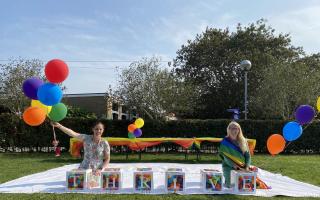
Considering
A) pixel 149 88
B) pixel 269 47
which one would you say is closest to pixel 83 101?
pixel 149 88

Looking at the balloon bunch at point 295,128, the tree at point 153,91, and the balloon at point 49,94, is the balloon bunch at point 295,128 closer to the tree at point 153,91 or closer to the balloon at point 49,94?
the balloon at point 49,94

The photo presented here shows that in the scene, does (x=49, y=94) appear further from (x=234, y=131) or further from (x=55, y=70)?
(x=234, y=131)

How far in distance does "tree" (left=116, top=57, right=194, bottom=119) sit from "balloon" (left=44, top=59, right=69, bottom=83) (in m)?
15.3

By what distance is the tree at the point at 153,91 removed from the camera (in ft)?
75.3

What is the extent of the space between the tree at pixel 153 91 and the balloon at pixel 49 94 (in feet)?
50.5

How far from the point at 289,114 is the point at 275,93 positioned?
4.97 ft

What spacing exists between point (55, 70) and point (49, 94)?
485mm

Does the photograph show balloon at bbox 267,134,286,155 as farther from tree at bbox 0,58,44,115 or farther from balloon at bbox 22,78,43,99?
tree at bbox 0,58,44,115

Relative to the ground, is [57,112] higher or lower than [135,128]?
higher

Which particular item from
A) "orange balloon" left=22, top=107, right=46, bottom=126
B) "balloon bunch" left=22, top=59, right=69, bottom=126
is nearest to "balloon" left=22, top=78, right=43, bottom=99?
"balloon bunch" left=22, top=59, right=69, bottom=126

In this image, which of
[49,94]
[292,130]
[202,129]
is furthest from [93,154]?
[202,129]

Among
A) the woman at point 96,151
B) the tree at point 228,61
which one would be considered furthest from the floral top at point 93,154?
the tree at point 228,61

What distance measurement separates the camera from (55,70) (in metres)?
7.54

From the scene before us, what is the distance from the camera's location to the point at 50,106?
313 inches
